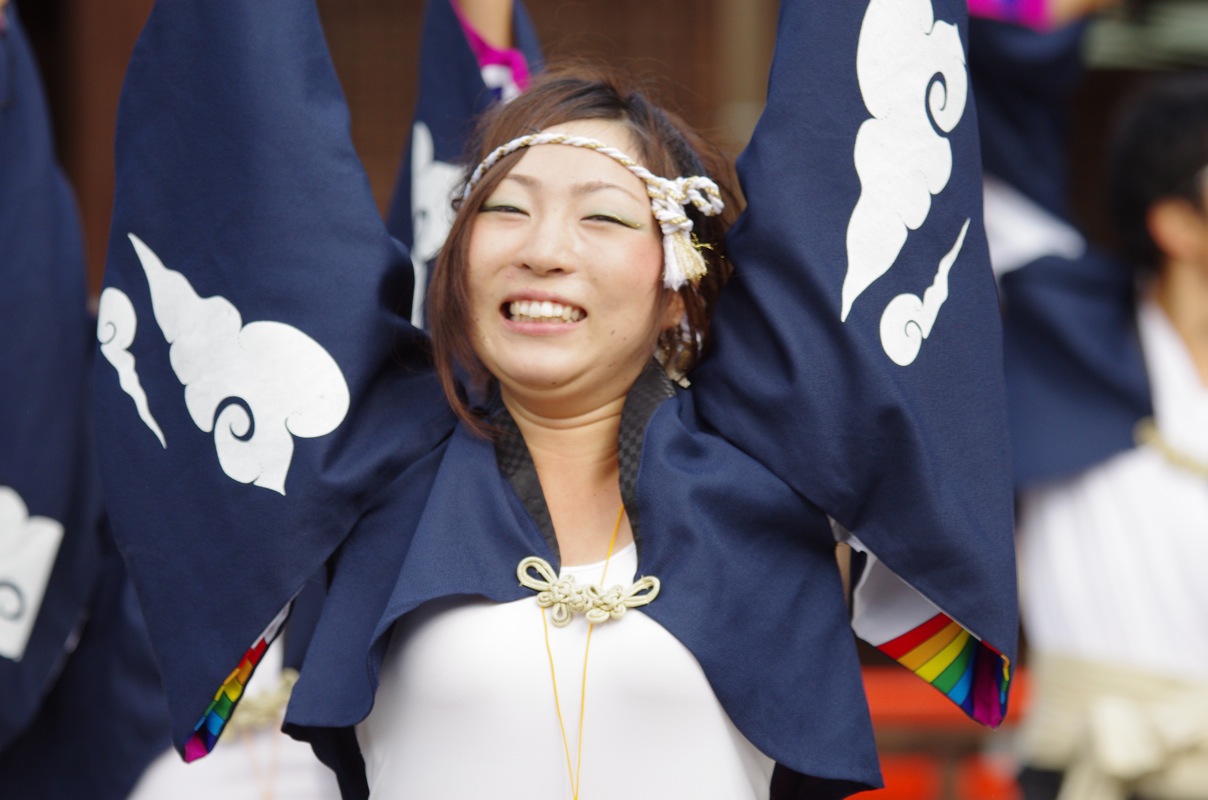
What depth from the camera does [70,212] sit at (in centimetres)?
215

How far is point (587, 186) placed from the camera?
1.55m

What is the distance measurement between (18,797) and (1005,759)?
7.54ft

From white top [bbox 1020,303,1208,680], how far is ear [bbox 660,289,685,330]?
1.20 metres

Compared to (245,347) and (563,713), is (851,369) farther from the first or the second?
(245,347)

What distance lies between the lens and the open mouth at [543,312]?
1.53 m

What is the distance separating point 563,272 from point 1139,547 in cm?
142

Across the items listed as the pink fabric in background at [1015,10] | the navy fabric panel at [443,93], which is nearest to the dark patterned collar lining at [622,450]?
the navy fabric panel at [443,93]

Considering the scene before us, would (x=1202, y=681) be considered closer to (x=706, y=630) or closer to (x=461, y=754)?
(x=706, y=630)

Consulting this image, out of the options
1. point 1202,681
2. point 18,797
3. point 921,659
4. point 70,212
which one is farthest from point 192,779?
point 1202,681

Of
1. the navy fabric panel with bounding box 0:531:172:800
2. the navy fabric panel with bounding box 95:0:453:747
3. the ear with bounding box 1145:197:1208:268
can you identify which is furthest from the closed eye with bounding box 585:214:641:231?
the ear with bounding box 1145:197:1208:268

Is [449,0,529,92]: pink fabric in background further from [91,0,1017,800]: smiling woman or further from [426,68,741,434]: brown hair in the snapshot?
[91,0,1017,800]: smiling woman

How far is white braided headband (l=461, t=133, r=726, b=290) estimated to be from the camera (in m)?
1.58

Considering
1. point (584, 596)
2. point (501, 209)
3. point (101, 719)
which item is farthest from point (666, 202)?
point (101, 719)

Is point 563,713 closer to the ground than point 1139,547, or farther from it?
farther from it
